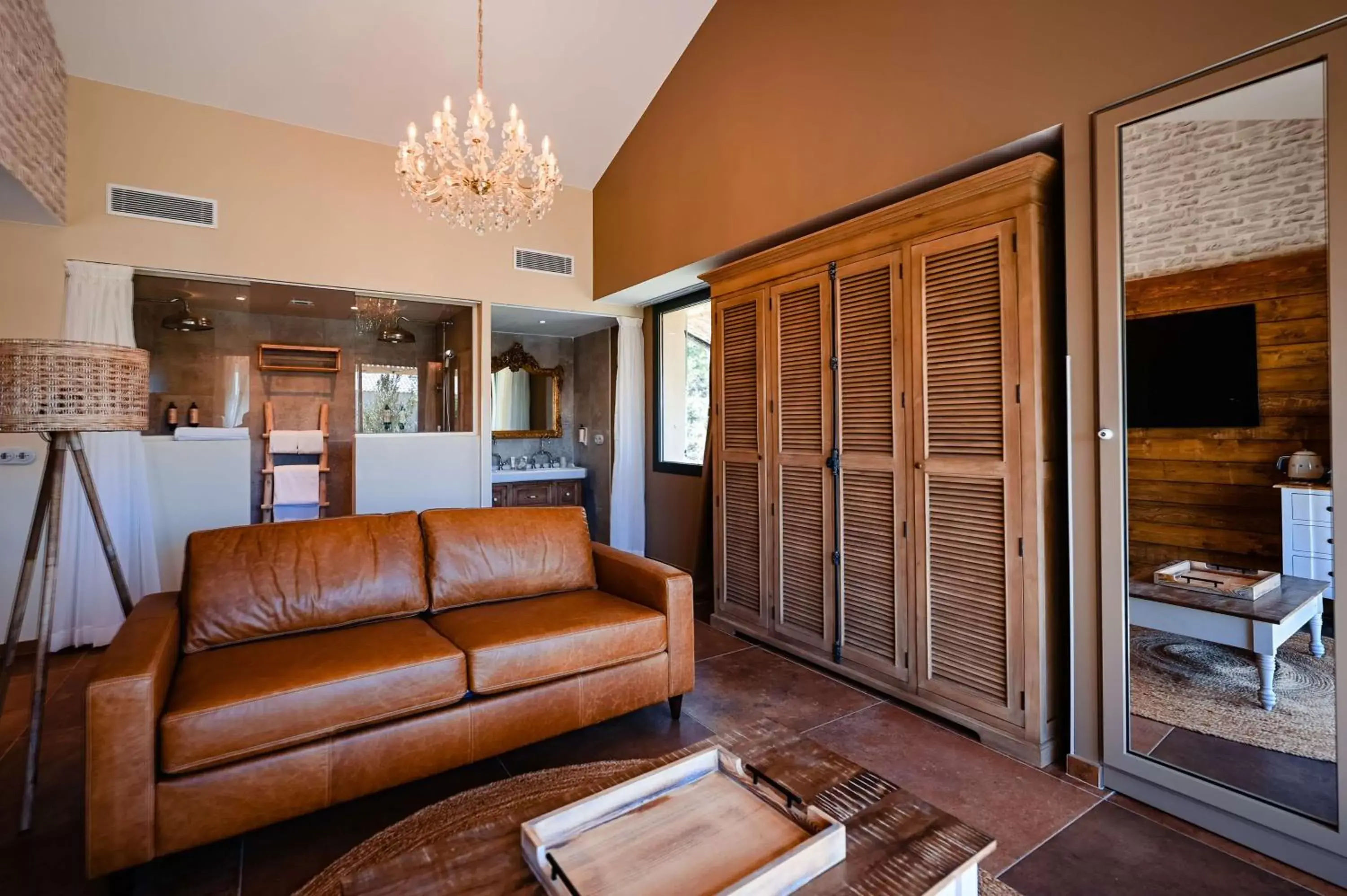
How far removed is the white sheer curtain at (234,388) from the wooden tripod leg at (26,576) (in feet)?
7.03

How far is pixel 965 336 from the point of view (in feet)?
8.43

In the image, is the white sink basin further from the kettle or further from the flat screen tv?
the kettle

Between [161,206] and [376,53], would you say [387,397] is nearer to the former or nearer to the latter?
[161,206]

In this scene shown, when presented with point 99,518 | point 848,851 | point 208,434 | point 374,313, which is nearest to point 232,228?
point 374,313

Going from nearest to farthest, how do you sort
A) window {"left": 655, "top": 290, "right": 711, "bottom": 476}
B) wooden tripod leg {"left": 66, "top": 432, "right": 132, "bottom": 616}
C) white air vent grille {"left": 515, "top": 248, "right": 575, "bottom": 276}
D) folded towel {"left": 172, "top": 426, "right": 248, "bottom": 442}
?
wooden tripod leg {"left": 66, "top": 432, "right": 132, "bottom": 616} < folded towel {"left": 172, "top": 426, "right": 248, "bottom": 442} < white air vent grille {"left": 515, "top": 248, "right": 575, "bottom": 276} < window {"left": 655, "top": 290, "right": 711, "bottom": 476}

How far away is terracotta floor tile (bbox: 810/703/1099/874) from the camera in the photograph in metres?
1.98

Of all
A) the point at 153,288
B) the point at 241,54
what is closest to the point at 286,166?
the point at 241,54

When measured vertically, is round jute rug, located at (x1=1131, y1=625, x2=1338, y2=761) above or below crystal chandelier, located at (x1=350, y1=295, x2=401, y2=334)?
below

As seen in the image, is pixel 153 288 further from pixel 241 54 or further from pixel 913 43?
pixel 913 43

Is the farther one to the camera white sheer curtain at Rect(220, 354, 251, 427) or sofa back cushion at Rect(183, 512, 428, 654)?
white sheer curtain at Rect(220, 354, 251, 427)

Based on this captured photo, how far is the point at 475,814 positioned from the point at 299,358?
162 inches

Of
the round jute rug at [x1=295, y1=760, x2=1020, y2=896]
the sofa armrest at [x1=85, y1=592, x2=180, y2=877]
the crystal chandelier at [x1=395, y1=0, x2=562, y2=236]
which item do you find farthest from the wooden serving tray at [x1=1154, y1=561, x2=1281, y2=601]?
the sofa armrest at [x1=85, y1=592, x2=180, y2=877]

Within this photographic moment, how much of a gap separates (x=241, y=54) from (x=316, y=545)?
306cm

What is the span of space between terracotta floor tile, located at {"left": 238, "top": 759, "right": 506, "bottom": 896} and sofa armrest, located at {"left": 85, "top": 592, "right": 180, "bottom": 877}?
30 centimetres
